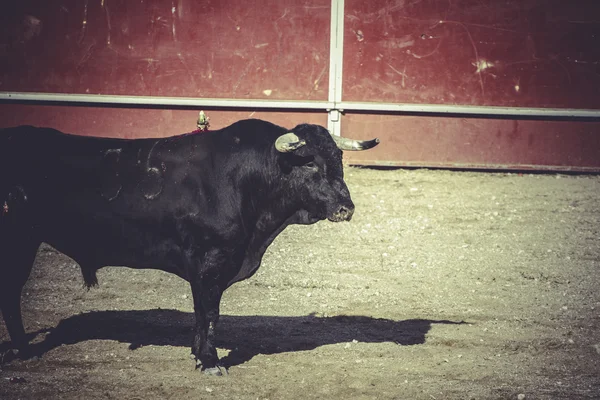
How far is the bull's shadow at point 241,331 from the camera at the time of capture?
6266 millimetres

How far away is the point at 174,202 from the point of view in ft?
18.6

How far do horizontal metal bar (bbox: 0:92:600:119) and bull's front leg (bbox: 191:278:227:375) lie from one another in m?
7.15

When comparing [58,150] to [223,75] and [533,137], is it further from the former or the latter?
[533,137]

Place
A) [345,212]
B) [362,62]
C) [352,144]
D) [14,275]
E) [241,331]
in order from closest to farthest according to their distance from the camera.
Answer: [345,212]
[14,275]
[352,144]
[241,331]
[362,62]

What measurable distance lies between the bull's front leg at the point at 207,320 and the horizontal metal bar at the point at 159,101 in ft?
23.4

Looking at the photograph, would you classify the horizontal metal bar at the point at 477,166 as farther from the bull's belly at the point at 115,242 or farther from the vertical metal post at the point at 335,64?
the bull's belly at the point at 115,242

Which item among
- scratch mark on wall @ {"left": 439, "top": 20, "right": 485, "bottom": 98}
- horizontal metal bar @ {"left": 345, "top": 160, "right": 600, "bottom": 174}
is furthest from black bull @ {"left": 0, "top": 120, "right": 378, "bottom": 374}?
scratch mark on wall @ {"left": 439, "top": 20, "right": 485, "bottom": 98}

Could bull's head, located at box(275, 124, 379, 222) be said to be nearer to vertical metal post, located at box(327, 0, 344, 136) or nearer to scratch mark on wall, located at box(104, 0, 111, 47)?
vertical metal post, located at box(327, 0, 344, 136)

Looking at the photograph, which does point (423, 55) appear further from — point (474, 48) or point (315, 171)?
point (315, 171)

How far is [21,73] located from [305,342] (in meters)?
8.44

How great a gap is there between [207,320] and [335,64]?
7529 millimetres

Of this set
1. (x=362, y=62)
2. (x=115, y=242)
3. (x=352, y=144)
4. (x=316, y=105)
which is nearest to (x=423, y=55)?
(x=362, y=62)

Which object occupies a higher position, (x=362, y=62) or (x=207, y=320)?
(x=362, y=62)

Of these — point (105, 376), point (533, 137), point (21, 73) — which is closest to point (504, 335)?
point (105, 376)
